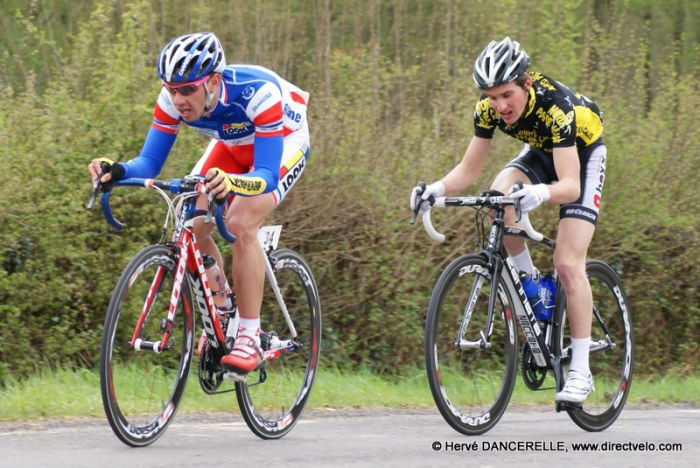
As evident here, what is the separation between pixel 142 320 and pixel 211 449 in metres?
0.77

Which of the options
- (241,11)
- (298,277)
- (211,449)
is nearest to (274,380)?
(298,277)

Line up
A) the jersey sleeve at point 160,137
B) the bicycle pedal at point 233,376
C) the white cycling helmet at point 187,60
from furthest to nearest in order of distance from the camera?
the jersey sleeve at point 160,137 < the bicycle pedal at point 233,376 < the white cycling helmet at point 187,60

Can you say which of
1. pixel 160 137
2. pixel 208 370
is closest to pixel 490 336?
pixel 208 370

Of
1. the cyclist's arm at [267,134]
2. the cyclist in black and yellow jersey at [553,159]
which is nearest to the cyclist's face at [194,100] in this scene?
the cyclist's arm at [267,134]

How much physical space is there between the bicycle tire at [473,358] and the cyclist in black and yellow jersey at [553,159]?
0.35m

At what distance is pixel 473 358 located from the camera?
636 centimetres

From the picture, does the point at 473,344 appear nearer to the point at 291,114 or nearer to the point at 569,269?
the point at 569,269

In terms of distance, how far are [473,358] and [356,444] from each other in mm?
1097

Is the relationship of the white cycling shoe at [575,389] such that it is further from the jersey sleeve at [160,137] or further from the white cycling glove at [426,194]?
the jersey sleeve at [160,137]

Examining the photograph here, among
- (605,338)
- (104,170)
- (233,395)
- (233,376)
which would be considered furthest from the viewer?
(233,395)

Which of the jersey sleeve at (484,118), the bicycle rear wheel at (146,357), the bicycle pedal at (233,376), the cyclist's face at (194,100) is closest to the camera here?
the bicycle rear wheel at (146,357)

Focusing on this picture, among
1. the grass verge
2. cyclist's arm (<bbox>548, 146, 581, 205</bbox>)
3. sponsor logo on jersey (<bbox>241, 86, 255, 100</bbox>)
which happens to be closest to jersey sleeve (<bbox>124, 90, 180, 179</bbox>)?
sponsor logo on jersey (<bbox>241, 86, 255, 100</bbox>)

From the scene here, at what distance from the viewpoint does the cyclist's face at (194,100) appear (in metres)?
5.38

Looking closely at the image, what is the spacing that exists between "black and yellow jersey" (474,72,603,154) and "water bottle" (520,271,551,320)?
2.59ft
